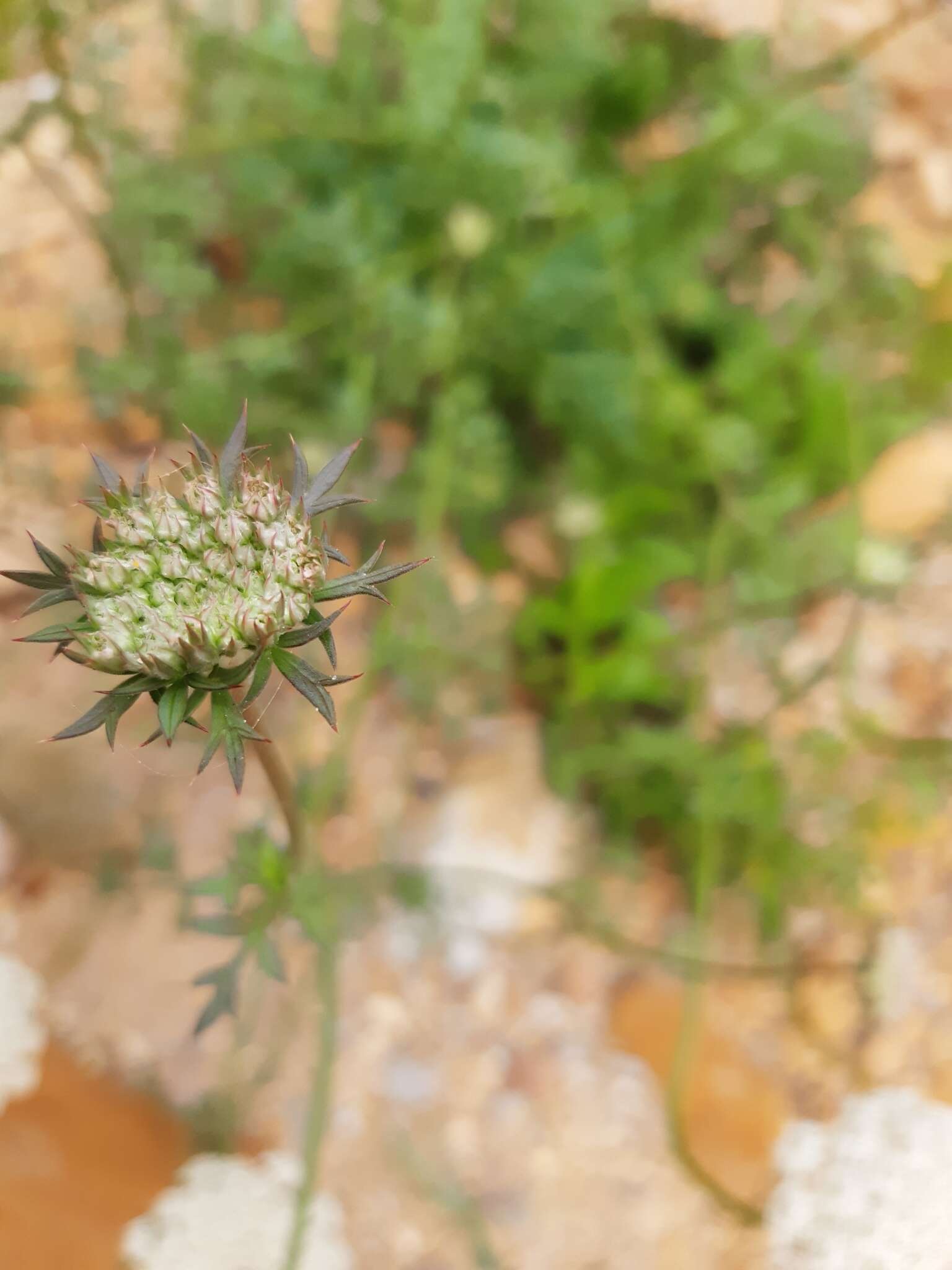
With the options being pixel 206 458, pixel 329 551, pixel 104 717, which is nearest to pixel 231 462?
pixel 206 458

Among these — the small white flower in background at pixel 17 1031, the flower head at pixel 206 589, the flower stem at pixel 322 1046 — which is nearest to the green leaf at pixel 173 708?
the flower head at pixel 206 589

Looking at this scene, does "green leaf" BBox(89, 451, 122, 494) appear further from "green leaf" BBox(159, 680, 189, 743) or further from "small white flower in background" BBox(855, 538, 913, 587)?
"small white flower in background" BBox(855, 538, 913, 587)

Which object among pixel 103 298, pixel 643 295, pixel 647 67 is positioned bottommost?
pixel 103 298

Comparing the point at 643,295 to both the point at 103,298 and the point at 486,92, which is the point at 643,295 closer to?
the point at 486,92

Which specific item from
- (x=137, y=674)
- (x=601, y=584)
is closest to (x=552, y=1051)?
(x=601, y=584)

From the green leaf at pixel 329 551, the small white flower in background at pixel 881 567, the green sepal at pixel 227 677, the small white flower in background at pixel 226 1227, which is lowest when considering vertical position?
the small white flower in background at pixel 226 1227

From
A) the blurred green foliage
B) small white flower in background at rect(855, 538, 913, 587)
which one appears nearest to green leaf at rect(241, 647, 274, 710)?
the blurred green foliage

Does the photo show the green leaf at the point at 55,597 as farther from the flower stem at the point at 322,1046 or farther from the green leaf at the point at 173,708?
Result: the flower stem at the point at 322,1046
